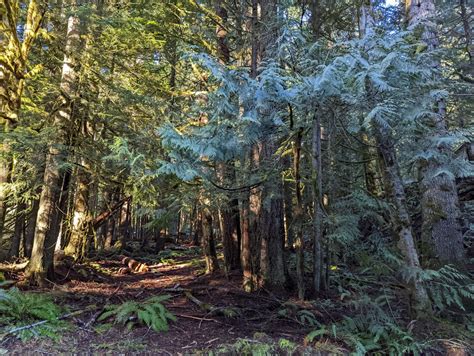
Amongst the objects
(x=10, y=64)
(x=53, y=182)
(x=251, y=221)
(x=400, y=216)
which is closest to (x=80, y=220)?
(x=53, y=182)

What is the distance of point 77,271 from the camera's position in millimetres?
8422

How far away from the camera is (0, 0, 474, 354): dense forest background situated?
4125 millimetres

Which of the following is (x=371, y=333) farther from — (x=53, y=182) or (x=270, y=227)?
(x=53, y=182)

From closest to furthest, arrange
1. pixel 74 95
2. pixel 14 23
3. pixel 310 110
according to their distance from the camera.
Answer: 1. pixel 310 110
2. pixel 14 23
3. pixel 74 95

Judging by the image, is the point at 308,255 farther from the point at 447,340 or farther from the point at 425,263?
the point at 447,340

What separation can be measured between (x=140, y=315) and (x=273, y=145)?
152 inches

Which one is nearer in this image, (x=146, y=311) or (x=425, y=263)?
(x=146, y=311)

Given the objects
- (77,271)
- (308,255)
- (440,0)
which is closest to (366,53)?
(308,255)

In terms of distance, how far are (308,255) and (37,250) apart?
6.45 meters

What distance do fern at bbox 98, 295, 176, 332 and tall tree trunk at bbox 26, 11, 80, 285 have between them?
2.38 m

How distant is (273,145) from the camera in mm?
6613

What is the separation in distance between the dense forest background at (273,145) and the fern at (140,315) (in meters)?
1.98

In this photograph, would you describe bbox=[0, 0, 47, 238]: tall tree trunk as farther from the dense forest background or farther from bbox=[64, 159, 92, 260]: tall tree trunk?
bbox=[64, 159, 92, 260]: tall tree trunk

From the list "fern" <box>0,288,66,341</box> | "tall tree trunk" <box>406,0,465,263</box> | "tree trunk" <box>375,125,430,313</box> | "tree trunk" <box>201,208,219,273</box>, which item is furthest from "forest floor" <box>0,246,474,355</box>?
"tall tree trunk" <box>406,0,465,263</box>
